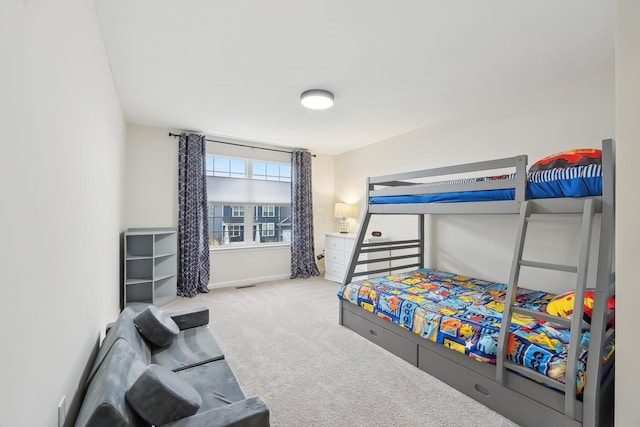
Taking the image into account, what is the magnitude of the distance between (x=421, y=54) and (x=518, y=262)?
1.66 metres

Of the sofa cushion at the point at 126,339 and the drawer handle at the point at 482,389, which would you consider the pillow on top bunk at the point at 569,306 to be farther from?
the sofa cushion at the point at 126,339

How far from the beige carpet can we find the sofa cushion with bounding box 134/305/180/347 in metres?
0.64

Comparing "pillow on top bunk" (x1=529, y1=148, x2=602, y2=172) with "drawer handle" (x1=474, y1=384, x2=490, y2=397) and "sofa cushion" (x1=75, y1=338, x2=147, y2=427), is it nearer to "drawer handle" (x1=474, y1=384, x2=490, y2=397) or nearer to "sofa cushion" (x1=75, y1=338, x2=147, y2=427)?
"drawer handle" (x1=474, y1=384, x2=490, y2=397)

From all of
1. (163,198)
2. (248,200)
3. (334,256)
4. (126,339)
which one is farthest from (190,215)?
(126,339)

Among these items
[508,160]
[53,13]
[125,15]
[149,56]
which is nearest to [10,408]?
[53,13]

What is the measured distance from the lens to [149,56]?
7.52ft

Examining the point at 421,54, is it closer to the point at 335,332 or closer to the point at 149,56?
the point at 149,56

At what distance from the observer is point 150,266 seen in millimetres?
3932

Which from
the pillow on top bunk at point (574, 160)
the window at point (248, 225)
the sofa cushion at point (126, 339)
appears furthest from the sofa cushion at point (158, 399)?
the window at point (248, 225)

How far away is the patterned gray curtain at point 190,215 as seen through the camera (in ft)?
13.9

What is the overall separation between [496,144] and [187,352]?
3558 millimetres

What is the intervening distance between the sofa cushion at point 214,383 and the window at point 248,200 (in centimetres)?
322

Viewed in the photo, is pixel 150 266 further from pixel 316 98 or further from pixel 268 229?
pixel 316 98

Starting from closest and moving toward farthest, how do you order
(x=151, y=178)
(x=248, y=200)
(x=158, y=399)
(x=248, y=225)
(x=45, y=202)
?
(x=45, y=202) → (x=158, y=399) → (x=151, y=178) → (x=248, y=200) → (x=248, y=225)
